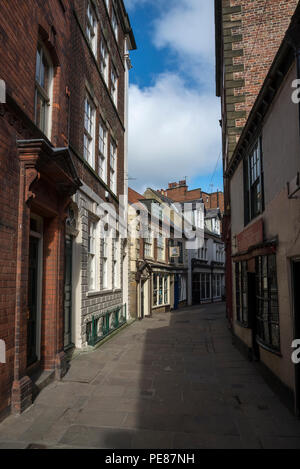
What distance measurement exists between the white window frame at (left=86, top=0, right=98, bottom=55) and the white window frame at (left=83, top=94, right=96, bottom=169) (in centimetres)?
207

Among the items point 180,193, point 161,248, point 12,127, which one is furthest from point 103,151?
point 180,193

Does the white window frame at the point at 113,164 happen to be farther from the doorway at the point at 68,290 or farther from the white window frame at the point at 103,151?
the doorway at the point at 68,290

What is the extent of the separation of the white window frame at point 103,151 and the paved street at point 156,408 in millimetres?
6442

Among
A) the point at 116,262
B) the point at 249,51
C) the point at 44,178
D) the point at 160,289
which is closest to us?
the point at 44,178

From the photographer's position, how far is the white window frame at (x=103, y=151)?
39.1 ft

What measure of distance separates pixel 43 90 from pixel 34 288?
3.97 m

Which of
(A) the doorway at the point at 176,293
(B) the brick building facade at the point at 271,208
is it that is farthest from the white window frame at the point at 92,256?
(A) the doorway at the point at 176,293

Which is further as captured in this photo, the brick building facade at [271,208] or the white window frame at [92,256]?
the white window frame at [92,256]

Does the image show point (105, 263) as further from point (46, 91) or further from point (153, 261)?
point (153, 261)

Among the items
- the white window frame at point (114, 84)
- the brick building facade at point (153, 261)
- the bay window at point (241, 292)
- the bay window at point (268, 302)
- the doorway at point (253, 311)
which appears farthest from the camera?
the brick building facade at point (153, 261)

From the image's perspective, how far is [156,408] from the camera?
529cm

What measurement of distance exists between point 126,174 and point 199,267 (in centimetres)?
1703

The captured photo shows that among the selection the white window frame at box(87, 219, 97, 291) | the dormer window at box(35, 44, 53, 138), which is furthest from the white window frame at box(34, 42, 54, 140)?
the white window frame at box(87, 219, 97, 291)
